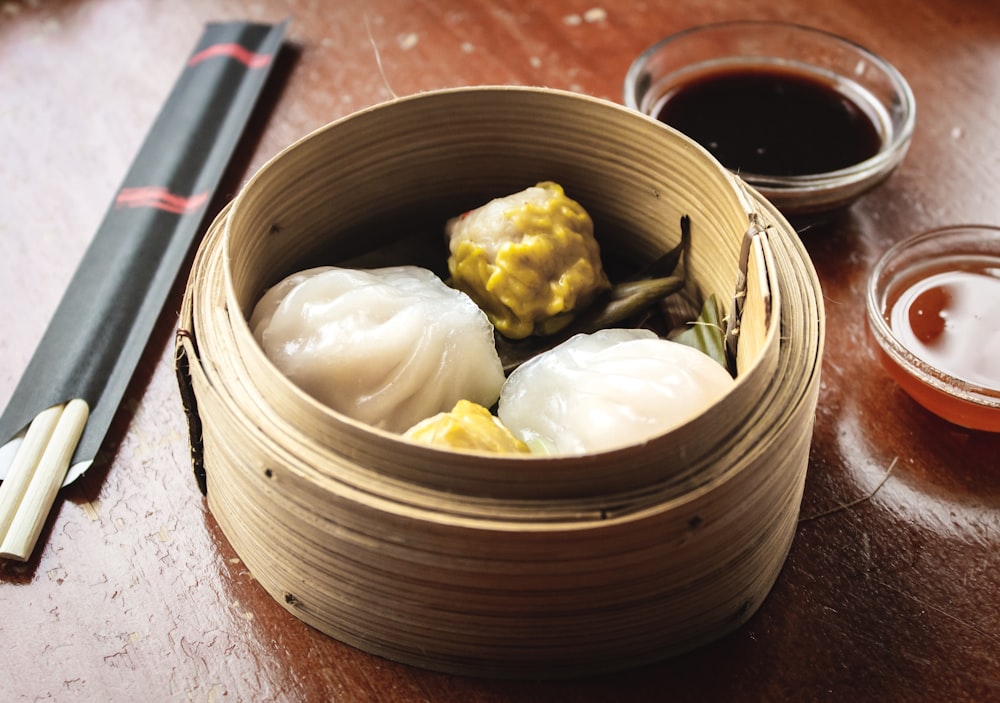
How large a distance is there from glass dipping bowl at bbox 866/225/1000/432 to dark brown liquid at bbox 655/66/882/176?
240 mm

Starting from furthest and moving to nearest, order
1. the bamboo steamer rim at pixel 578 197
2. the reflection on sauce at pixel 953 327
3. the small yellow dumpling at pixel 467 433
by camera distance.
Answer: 1. the reflection on sauce at pixel 953 327
2. the small yellow dumpling at pixel 467 433
3. the bamboo steamer rim at pixel 578 197

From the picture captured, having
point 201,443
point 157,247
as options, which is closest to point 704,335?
point 201,443

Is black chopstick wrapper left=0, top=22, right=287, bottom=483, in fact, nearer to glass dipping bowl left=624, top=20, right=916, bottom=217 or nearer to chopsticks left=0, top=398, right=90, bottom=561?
chopsticks left=0, top=398, right=90, bottom=561

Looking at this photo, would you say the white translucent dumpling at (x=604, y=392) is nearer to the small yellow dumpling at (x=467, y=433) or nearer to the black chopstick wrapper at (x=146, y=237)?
the small yellow dumpling at (x=467, y=433)

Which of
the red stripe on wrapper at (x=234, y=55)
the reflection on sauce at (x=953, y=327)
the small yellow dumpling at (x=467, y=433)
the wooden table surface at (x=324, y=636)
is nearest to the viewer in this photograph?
the small yellow dumpling at (x=467, y=433)

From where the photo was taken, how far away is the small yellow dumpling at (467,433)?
1.01 m

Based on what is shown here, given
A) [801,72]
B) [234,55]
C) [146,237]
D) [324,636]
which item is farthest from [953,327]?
[234,55]

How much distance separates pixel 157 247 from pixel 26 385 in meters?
0.32

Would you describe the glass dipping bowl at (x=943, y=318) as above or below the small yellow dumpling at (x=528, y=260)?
below

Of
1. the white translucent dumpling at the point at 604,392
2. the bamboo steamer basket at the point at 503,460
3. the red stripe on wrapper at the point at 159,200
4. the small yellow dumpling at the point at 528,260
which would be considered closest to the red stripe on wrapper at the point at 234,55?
the red stripe on wrapper at the point at 159,200

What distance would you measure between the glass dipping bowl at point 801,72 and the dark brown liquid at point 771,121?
1 centimetres

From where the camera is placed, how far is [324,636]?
1133 mm

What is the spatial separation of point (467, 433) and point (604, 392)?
168 millimetres

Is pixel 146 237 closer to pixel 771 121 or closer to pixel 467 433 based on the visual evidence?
pixel 467 433
